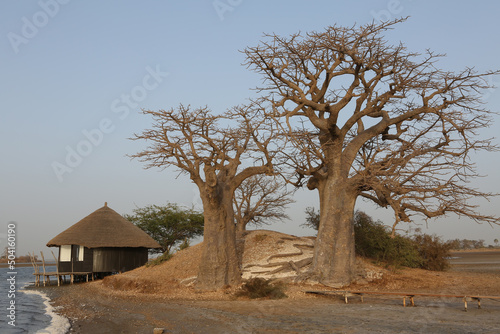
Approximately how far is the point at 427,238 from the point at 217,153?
1256 cm

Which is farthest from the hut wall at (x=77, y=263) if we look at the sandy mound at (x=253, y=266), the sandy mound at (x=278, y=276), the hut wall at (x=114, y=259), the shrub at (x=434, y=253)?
the shrub at (x=434, y=253)

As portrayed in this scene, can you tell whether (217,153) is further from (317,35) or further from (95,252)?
(95,252)

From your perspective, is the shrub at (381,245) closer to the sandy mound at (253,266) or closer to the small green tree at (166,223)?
the sandy mound at (253,266)

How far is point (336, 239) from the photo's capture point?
16.3 m

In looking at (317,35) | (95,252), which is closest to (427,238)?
(317,35)

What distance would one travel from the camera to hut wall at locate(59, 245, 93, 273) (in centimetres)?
2675

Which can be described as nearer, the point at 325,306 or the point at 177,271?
the point at 325,306

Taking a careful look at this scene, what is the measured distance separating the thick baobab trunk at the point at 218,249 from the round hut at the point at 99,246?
1178 centimetres

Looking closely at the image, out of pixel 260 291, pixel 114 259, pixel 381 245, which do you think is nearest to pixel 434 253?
pixel 381 245

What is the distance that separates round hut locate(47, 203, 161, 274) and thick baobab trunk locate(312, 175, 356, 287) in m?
14.0

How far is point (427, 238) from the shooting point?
22.6 metres

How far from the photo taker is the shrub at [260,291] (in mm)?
14392

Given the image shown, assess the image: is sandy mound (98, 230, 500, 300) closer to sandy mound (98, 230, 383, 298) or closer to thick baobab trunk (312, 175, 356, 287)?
sandy mound (98, 230, 383, 298)

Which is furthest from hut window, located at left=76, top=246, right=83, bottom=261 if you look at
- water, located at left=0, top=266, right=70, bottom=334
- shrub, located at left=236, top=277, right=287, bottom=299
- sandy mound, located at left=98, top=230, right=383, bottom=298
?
shrub, located at left=236, top=277, right=287, bottom=299
